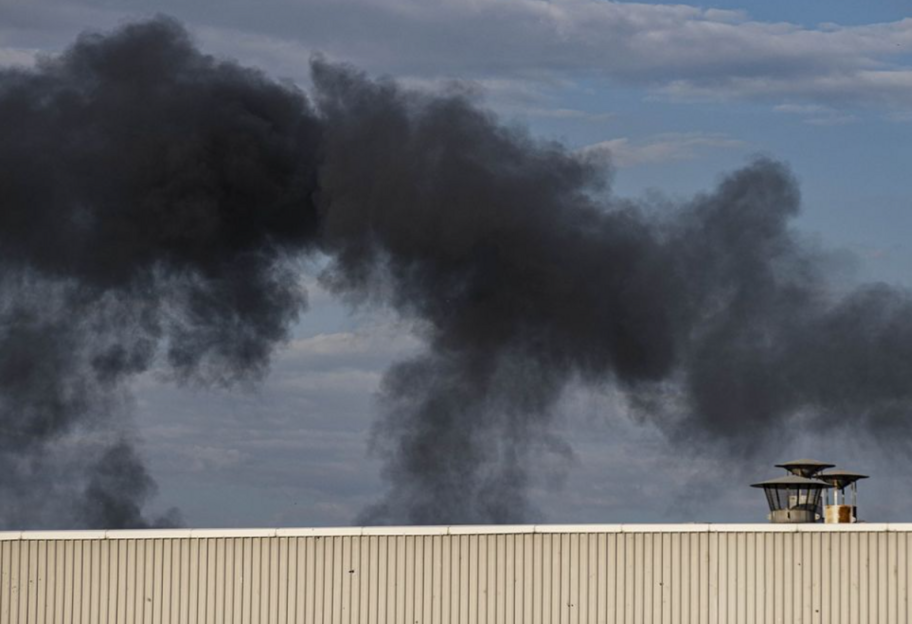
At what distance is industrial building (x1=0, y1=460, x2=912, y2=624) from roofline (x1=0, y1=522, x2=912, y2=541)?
3 cm

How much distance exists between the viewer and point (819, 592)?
32250 millimetres

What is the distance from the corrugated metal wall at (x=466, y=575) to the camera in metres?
32.3

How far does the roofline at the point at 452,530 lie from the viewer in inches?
1278

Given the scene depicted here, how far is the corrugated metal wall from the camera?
32.3 metres

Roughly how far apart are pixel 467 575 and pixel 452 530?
922 millimetres

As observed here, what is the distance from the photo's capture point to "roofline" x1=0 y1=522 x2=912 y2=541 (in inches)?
1278

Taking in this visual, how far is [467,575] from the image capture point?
108 feet

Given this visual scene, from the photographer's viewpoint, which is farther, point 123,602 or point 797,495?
point 797,495

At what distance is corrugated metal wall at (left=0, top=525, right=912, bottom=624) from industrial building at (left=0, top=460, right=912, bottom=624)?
0.02m

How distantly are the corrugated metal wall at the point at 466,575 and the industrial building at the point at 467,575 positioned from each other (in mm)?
20

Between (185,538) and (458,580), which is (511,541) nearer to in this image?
(458,580)

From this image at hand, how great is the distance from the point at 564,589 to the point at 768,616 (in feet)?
12.9

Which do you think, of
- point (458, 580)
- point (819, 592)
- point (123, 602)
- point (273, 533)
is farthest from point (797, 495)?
point (123, 602)

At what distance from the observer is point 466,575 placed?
3294cm
